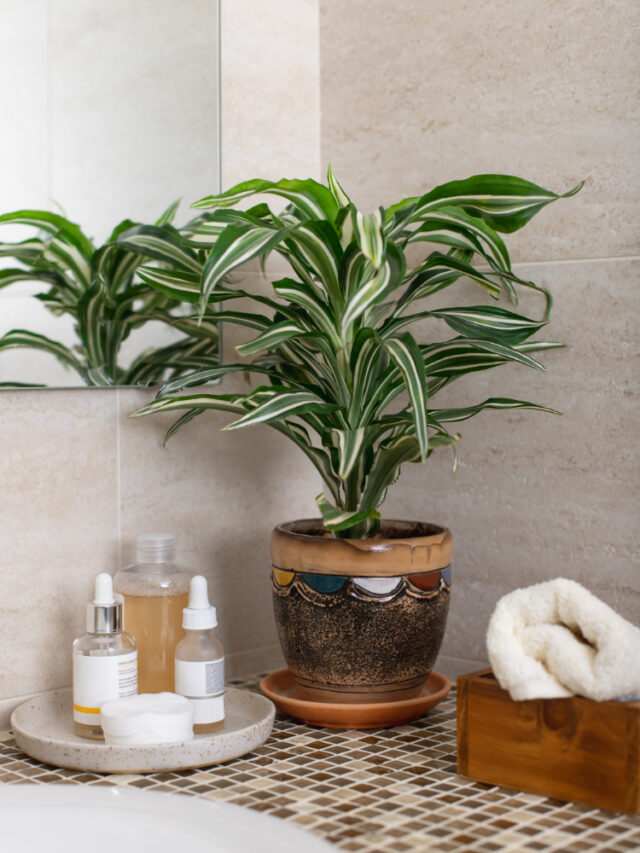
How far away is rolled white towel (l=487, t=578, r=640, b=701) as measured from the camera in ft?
2.81

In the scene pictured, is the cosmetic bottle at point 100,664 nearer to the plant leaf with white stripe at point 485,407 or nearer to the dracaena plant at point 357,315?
the dracaena plant at point 357,315

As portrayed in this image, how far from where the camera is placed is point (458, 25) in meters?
1.27

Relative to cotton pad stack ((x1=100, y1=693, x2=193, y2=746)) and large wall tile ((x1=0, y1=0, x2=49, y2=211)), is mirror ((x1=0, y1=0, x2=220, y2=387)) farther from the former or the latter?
cotton pad stack ((x1=100, y1=693, x2=193, y2=746))

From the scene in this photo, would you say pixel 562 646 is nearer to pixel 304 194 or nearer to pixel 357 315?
pixel 357 315

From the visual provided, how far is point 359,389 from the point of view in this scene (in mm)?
1095

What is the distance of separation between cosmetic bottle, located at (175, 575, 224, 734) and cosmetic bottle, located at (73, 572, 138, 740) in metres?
0.06

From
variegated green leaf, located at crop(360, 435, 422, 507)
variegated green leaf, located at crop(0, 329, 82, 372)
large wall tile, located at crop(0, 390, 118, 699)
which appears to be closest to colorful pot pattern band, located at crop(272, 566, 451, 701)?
variegated green leaf, located at crop(360, 435, 422, 507)

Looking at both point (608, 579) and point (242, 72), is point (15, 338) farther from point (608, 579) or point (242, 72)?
point (608, 579)

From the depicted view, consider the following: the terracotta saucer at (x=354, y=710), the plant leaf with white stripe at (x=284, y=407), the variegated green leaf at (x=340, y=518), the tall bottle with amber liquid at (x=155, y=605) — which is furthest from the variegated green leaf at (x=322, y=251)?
the terracotta saucer at (x=354, y=710)

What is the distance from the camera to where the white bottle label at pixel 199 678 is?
1.03m

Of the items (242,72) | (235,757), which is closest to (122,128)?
(242,72)

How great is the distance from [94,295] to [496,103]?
554 mm

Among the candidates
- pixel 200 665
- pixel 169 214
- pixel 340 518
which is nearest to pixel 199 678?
pixel 200 665

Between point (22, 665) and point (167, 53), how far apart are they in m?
0.77
